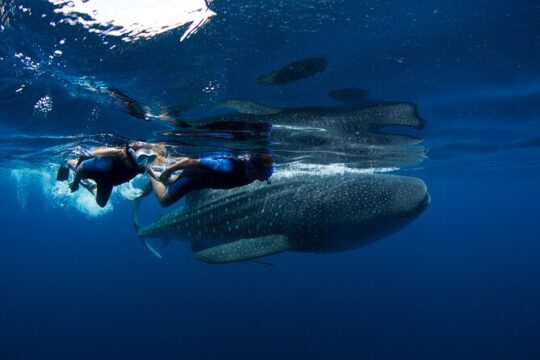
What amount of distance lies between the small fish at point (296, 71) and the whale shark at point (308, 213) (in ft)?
6.60

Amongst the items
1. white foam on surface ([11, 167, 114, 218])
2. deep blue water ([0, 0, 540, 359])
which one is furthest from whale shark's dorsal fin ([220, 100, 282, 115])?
white foam on surface ([11, 167, 114, 218])

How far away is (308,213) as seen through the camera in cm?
660

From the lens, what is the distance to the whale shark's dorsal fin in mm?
8562

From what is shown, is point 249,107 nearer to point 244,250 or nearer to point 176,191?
point 176,191

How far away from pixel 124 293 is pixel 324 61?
4286cm

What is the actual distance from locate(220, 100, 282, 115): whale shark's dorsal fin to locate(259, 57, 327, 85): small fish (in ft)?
4.01

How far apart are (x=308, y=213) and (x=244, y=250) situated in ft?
4.52

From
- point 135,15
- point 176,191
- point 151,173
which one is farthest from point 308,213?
point 135,15

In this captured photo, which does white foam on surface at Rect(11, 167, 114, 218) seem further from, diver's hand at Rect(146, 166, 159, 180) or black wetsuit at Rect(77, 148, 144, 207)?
black wetsuit at Rect(77, 148, 144, 207)

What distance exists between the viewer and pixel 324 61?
22.2 ft

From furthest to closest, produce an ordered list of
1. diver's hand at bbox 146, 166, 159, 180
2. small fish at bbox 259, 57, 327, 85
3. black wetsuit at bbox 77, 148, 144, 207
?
diver's hand at bbox 146, 166, 159, 180
small fish at bbox 259, 57, 327, 85
black wetsuit at bbox 77, 148, 144, 207

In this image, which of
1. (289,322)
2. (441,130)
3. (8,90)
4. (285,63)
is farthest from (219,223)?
(289,322)

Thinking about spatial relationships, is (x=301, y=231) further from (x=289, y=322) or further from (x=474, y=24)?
(x=289, y=322)

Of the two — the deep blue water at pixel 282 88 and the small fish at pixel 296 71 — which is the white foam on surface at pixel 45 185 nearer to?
the deep blue water at pixel 282 88
